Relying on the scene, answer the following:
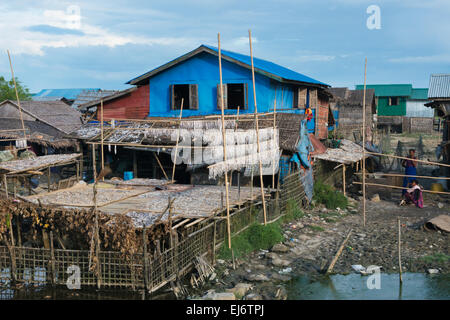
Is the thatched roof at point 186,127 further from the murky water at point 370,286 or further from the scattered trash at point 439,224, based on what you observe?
the murky water at point 370,286

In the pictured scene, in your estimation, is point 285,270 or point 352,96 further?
point 352,96

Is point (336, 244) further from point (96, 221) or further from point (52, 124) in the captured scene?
point (52, 124)

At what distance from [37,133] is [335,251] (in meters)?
Answer: 18.7

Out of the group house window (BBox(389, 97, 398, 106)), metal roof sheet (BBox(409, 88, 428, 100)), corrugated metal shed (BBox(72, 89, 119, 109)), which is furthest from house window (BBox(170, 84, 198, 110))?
metal roof sheet (BBox(409, 88, 428, 100))

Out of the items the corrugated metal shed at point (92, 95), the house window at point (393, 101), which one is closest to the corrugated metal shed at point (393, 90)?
the house window at point (393, 101)

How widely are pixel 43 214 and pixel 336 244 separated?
7327 mm

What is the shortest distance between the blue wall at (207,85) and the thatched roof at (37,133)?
24.1 ft

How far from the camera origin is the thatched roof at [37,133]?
22312 millimetres

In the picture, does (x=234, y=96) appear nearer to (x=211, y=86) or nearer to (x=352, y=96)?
(x=211, y=86)

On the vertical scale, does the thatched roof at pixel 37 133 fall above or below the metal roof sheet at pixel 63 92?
below

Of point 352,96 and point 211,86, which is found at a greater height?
point 352,96

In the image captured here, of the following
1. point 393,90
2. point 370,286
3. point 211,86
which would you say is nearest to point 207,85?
point 211,86

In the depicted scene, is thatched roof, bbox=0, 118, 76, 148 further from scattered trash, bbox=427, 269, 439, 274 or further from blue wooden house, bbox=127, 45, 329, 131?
scattered trash, bbox=427, 269, 439, 274

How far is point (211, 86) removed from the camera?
1653 centimetres
